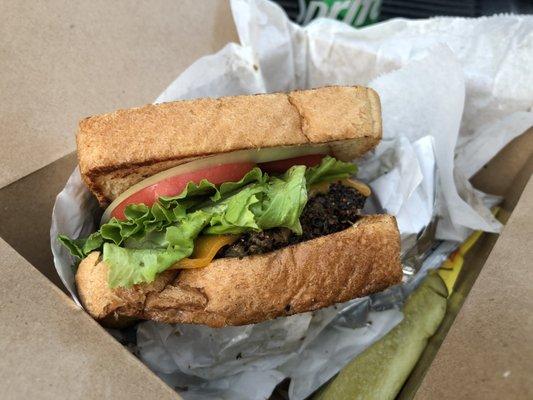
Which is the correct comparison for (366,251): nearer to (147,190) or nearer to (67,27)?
(147,190)

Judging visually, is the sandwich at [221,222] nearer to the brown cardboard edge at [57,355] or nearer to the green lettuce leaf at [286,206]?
the green lettuce leaf at [286,206]

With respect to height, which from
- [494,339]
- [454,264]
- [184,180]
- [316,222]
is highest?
[184,180]

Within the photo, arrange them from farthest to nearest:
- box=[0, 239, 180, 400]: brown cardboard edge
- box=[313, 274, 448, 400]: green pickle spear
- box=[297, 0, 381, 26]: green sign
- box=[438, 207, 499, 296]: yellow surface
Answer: box=[297, 0, 381, 26]: green sign → box=[438, 207, 499, 296]: yellow surface → box=[313, 274, 448, 400]: green pickle spear → box=[0, 239, 180, 400]: brown cardboard edge

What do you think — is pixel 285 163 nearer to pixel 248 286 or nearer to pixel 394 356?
pixel 248 286

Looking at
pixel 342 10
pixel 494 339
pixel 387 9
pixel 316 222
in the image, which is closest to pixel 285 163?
pixel 316 222

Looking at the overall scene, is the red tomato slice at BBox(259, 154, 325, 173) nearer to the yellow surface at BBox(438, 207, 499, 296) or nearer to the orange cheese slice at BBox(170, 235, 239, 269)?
the orange cheese slice at BBox(170, 235, 239, 269)

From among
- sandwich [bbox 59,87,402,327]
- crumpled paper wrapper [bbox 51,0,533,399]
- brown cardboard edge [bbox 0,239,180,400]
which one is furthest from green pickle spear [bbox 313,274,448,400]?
brown cardboard edge [bbox 0,239,180,400]

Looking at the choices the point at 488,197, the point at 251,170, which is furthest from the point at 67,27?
the point at 488,197
